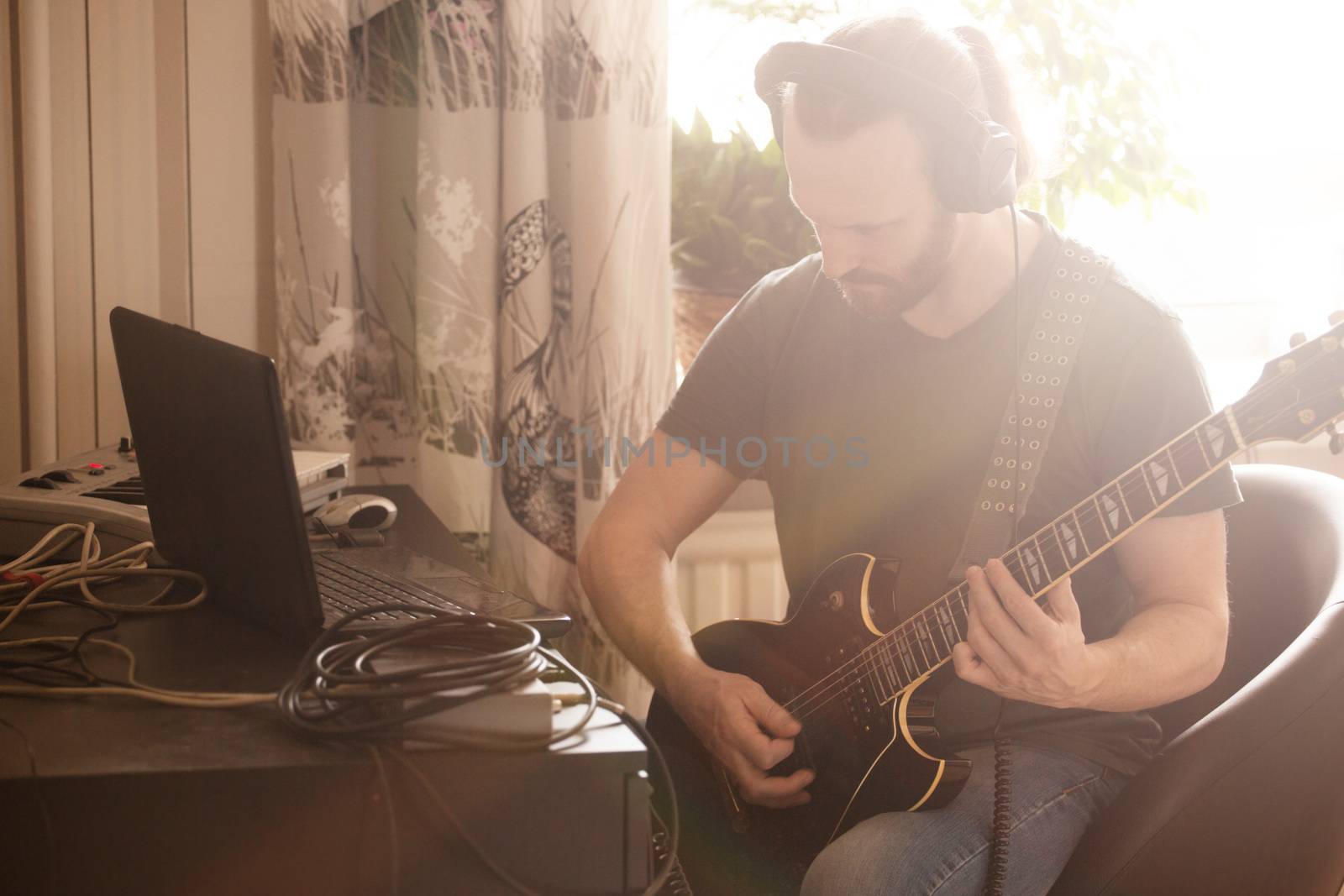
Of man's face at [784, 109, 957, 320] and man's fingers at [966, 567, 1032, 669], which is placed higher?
man's face at [784, 109, 957, 320]

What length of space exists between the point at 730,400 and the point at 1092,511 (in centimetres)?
50

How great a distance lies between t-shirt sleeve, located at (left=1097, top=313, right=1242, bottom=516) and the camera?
1.09m

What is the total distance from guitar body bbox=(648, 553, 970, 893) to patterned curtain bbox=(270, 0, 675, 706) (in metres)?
0.47

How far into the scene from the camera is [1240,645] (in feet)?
3.92

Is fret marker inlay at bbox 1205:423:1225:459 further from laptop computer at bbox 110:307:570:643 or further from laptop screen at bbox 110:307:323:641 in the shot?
laptop screen at bbox 110:307:323:641

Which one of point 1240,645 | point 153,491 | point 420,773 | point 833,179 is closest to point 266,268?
point 153,491

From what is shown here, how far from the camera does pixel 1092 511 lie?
3.27 ft

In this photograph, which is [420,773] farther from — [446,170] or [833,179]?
[446,170]

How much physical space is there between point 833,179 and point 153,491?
710 mm

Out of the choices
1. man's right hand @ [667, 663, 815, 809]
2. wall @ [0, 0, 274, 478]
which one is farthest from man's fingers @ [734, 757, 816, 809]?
wall @ [0, 0, 274, 478]

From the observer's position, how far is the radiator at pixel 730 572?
181 cm

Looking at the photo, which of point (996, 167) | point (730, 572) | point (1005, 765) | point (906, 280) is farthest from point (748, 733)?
point (730, 572)

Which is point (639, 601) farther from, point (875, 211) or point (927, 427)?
point (875, 211)

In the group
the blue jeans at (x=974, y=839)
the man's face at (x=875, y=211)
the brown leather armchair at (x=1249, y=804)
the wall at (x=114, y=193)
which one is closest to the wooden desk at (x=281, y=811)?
the blue jeans at (x=974, y=839)
